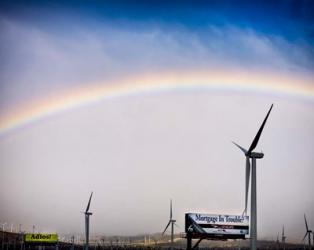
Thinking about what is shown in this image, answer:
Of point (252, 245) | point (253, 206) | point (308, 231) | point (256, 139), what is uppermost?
point (256, 139)

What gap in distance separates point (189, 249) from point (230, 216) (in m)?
14.8

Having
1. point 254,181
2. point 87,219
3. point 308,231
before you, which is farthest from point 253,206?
point 308,231

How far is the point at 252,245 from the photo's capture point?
65.0m

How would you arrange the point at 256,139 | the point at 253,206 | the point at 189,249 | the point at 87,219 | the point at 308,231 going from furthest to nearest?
the point at 308,231, the point at 87,219, the point at 189,249, the point at 256,139, the point at 253,206

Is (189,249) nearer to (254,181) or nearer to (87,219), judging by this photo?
(254,181)

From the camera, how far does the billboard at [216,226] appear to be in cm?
9912

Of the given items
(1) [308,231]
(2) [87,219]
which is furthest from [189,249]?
(1) [308,231]

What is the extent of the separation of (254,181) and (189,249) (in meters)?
29.8

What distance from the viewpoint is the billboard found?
325 feet

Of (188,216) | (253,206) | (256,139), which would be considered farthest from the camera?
(188,216)

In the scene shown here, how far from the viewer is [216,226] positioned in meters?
102

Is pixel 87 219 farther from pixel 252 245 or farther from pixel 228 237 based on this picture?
pixel 252 245

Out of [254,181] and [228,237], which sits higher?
[254,181]

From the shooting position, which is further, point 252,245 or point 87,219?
point 87,219
